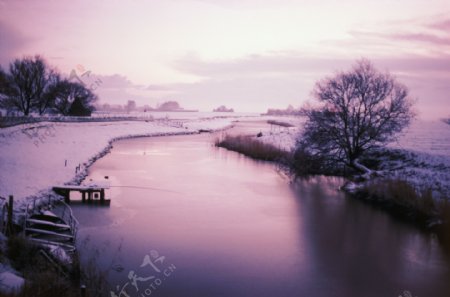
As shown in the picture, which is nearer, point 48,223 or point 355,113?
point 48,223

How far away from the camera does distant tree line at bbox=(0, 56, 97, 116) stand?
2618 inches

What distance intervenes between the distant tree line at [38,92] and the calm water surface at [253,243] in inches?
1903

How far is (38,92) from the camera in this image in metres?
68.8

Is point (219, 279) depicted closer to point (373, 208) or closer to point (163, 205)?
point (163, 205)

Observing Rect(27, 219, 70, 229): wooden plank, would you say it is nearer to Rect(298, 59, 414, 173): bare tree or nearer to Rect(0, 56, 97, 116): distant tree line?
Rect(298, 59, 414, 173): bare tree

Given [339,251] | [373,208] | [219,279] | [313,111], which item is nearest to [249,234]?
[339,251]

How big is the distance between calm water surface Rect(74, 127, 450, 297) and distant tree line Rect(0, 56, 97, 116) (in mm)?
48330

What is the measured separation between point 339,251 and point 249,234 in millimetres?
3658

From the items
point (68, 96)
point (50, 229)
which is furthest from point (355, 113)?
point (68, 96)

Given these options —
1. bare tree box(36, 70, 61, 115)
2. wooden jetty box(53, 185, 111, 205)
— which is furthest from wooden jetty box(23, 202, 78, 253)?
bare tree box(36, 70, 61, 115)

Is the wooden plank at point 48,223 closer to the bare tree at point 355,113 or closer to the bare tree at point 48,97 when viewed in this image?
the bare tree at point 355,113

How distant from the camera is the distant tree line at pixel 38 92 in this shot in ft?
218

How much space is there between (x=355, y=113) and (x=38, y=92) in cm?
Answer: 5820

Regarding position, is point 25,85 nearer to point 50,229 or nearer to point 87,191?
point 87,191
